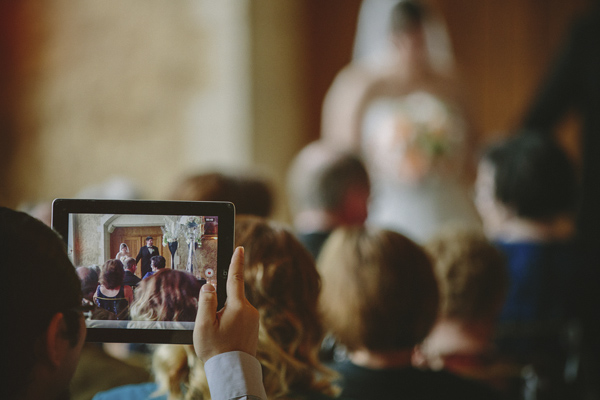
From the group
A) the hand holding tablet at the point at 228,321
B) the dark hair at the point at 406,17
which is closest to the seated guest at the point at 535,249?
the dark hair at the point at 406,17

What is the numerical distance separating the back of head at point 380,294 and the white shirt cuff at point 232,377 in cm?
54

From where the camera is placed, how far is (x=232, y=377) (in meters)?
0.84

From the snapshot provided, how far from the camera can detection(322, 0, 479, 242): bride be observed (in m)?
3.54

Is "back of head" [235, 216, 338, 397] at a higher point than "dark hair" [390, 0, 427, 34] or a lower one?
lower

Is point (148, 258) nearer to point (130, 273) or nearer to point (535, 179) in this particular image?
point (130, 273)

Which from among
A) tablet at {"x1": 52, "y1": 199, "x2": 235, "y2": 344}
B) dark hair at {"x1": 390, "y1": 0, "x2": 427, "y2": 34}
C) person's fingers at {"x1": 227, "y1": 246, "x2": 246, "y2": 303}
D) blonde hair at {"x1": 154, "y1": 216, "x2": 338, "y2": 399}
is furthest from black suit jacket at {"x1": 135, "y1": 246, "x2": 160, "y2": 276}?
dark hair at {"x1": 390, "y1": 0, "x2": 427, "y2": 34}

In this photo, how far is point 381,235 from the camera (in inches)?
56.5

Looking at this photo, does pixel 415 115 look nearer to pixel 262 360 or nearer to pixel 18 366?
pixel 262 360

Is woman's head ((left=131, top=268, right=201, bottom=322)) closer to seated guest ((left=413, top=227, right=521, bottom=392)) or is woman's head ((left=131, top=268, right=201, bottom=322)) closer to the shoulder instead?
the shoulder

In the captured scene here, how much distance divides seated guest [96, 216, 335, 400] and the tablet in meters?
0.17

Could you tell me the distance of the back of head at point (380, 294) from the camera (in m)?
1.40

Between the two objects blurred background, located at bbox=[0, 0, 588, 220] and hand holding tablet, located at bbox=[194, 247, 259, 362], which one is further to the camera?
blurred background, located at bbox=[0, 0, 588, 220]

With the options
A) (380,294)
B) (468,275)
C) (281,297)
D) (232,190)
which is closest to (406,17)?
(232,190)

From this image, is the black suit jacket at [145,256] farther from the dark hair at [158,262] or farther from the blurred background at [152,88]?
the blurred background at [152,88]
